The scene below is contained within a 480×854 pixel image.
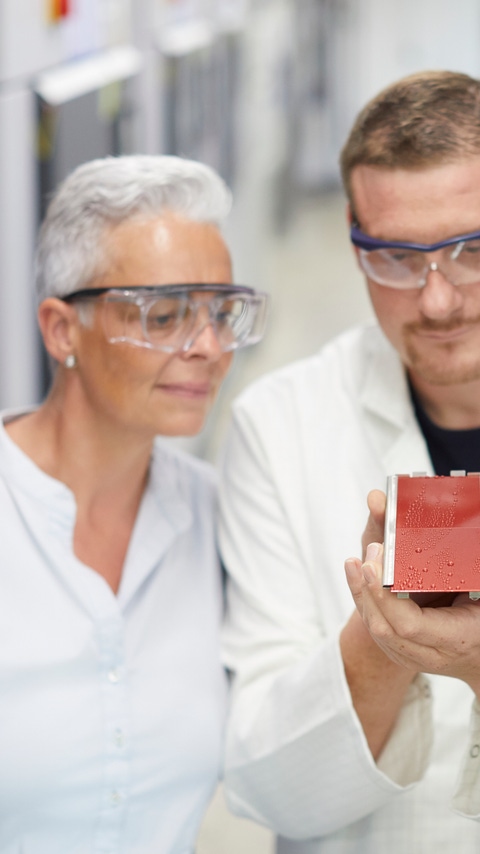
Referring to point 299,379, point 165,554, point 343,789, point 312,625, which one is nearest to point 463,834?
point 343,789

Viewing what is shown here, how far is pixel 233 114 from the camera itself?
20.4 feet

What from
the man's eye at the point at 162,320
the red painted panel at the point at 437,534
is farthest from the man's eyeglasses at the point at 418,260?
the red painted panel at the point at 437,534

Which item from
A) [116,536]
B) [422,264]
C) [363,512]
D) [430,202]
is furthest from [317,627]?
[430,202]

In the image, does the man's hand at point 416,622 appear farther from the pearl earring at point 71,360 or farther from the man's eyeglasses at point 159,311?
the pearl earring at point 71,360

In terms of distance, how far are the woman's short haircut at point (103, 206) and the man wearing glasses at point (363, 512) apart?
31cm

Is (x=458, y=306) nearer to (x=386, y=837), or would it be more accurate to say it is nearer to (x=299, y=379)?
(x=299, y=379)

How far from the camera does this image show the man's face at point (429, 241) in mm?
1738

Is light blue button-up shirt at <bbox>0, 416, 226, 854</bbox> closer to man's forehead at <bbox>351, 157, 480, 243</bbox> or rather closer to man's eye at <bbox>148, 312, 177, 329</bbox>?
man's eye at <bbox>148, 312, 177, 329</bbox>

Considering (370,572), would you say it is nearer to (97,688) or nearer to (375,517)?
(375,517)

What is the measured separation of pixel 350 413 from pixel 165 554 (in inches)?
18.5

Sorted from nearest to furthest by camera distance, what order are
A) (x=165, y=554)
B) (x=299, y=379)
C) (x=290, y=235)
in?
(x=165, y=554) → (x=299, y=379) → (x=290, y=235)

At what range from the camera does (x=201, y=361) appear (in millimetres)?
1881

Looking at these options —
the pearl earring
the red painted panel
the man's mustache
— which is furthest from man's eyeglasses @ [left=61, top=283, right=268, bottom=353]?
the red painted panel

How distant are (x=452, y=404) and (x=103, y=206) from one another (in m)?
0.77
